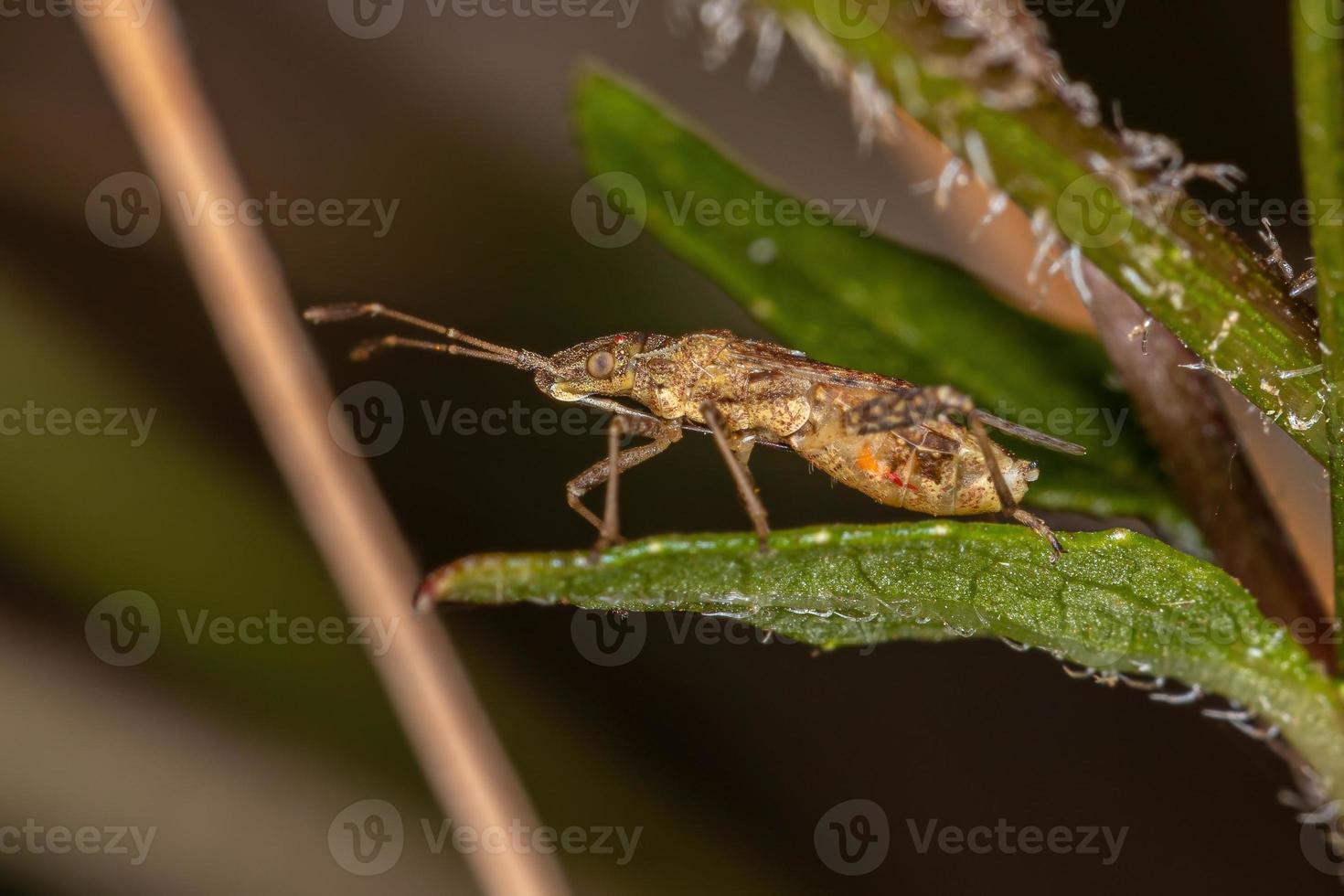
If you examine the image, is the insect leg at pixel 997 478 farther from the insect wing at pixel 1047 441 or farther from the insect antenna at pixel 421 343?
the insect antenna at pixel 421 343

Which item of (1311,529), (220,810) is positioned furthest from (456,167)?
(1311,529)

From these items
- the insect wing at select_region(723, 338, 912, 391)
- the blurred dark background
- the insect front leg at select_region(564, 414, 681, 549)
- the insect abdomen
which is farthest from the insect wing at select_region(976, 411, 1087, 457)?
the blurred dark background

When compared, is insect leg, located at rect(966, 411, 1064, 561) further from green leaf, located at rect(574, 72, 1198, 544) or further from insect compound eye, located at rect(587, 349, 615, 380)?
insect compound eye, located at rect(587, 349, 615, 380)

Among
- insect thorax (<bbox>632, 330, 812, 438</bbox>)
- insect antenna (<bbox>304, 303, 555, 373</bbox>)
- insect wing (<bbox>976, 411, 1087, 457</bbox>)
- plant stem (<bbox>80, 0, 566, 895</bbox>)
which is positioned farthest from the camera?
plant stem (<bbox>80, 0, 566, 895</bbox>)

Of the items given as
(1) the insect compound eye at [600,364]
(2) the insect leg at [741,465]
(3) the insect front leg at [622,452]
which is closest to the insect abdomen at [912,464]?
(2) the insect leg at [741,465]

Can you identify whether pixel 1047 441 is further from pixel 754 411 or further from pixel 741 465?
pixel 754 411

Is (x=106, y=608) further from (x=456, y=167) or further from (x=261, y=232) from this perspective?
(x=456, y=167)
